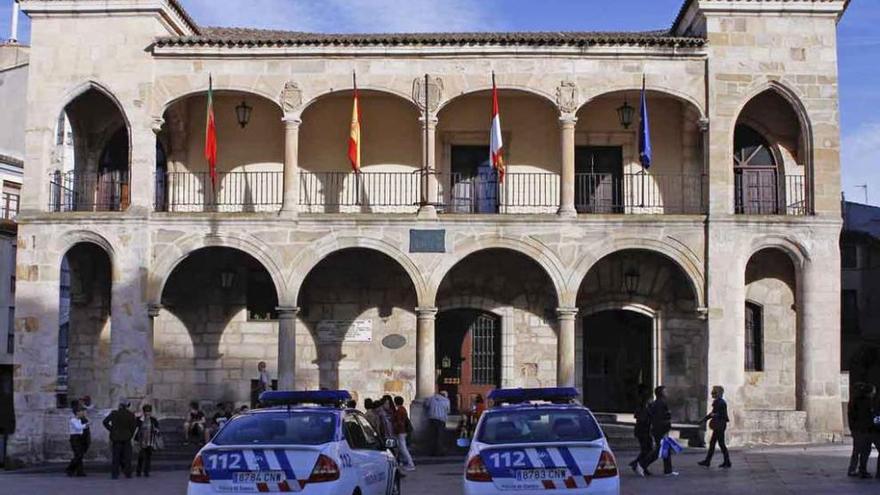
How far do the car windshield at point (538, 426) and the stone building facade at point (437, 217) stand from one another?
11.1 metres

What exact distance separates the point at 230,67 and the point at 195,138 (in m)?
2.57

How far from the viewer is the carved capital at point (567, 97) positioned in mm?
24953

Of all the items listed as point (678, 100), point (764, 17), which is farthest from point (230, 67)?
point (764, 17)

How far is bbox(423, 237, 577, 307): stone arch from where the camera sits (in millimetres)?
24750

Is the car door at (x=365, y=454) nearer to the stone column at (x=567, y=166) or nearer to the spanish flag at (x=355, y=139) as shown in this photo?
the spanish flag at (x=355, y=139)

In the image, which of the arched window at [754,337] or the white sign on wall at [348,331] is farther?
the white sign on wall at [348,331]

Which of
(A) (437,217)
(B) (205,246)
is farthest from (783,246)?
(B) (205,246)

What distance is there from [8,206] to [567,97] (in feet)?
80.0

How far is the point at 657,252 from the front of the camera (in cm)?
2483

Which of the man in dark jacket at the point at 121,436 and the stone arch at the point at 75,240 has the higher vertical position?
the stone arch at the point at 75,240

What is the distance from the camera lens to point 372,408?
21438 millimetres

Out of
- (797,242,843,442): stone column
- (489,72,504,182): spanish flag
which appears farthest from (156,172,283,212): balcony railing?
(797,242,843,442): stone column

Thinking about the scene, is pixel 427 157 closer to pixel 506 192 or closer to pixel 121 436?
pixel 506 192

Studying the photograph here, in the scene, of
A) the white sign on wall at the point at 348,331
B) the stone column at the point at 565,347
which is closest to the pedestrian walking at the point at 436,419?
the stone column at the point at 565,347
